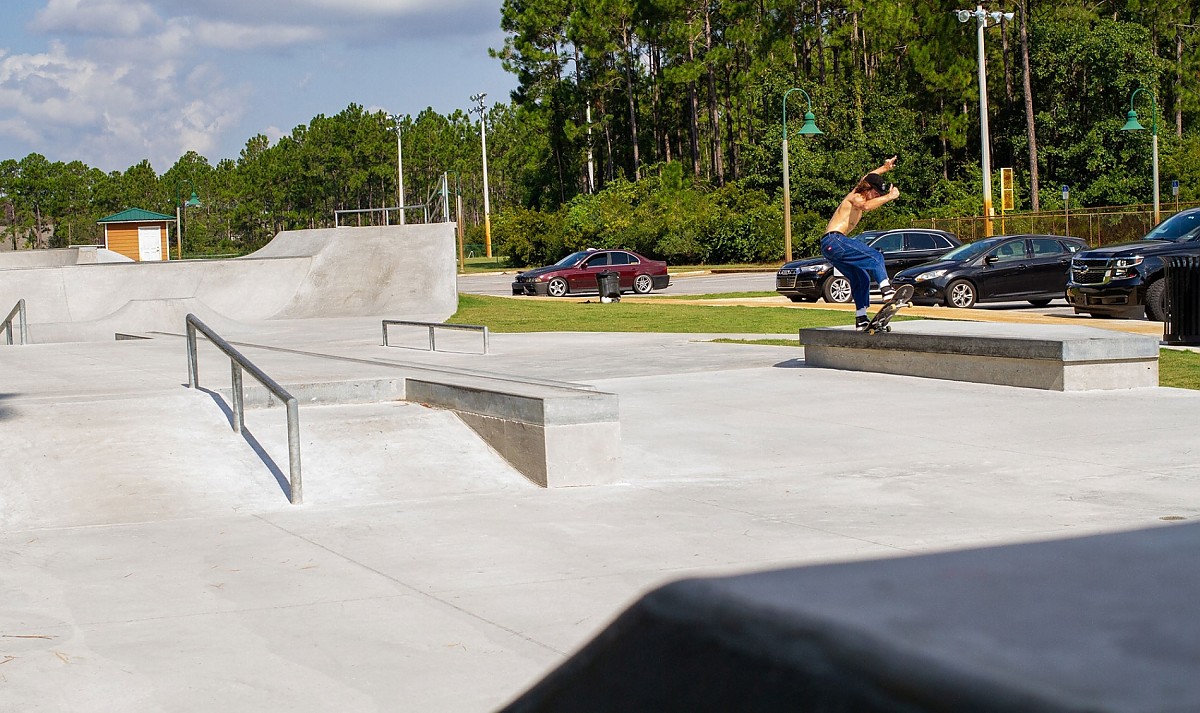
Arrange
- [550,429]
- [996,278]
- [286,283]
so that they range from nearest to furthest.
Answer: [550,429]
[996,278]
[286,283]

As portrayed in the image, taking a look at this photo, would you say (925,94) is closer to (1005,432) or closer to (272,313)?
(272,313)

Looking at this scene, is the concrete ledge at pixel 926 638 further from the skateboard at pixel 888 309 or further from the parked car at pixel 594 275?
the parked car at pixel 594 275

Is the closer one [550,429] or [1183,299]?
[550,429]

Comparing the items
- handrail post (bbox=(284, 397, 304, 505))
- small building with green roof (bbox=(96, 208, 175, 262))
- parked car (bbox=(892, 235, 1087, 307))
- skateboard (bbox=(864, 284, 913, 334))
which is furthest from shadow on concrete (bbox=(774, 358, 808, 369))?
small building with green roof (bbox=(96, 208, 175, 262))

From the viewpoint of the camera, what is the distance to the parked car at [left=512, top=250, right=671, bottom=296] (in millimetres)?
34781

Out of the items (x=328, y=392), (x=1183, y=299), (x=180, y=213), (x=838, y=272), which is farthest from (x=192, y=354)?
(x=180, y=213)

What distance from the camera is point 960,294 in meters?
23.2

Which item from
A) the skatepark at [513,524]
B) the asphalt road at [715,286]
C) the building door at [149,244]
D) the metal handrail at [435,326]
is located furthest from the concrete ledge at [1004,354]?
the building door at [149,244]

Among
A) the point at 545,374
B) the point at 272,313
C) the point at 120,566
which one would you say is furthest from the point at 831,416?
the point at 272,313

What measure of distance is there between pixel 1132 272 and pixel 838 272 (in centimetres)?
729

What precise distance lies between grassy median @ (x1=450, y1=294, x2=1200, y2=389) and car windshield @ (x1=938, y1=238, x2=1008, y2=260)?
3033 mm

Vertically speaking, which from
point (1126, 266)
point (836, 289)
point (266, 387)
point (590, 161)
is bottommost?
point (266, 387)

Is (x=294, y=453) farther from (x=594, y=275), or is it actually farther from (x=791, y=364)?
(x=594, y=275)

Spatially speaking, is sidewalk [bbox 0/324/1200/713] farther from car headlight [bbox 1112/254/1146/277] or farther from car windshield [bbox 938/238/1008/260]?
car windshield [bbox 938/238/1008/260]
